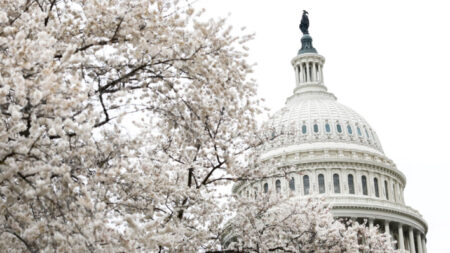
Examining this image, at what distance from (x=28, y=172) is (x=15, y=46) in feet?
6.31

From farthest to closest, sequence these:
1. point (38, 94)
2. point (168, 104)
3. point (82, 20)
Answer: point (168, 104) < point (82, 20) < point (38, 94)

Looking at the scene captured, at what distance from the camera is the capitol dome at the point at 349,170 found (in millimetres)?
82000

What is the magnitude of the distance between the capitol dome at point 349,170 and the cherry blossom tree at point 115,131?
61.7 metres

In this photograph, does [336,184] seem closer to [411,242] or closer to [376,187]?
[376,187]

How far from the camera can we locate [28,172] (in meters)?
9.01

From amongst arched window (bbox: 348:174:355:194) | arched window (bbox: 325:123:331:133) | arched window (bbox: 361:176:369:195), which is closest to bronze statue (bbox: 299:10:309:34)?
arched window (bbox: 325:123:331:133)

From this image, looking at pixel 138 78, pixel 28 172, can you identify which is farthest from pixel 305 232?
pixel 28 172

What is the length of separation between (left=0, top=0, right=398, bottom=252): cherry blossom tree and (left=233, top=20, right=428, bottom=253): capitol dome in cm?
6168

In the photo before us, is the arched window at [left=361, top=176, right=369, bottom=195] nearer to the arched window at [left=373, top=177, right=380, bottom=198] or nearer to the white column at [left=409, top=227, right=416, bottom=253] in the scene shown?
the arched window at [left=373, top=177, right=380, bottom=198]

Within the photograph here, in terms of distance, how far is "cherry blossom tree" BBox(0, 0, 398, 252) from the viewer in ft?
30.3

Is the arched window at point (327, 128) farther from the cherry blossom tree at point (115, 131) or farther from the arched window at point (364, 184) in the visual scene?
the cherry blossom tree at point (115, 131)

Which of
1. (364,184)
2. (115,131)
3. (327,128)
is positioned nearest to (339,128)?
(327,128)

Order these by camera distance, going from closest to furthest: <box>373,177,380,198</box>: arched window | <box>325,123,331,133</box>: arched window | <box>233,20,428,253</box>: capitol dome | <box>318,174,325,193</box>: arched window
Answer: <box>233,20,428,253</box>: capitol dome, <box>318,174,325,193</box>: arched window, <box>373,177,380,198</box>: arched window, <box>325,123,331,133</box>: arched window

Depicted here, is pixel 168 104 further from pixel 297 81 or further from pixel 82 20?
pixel 297 81
